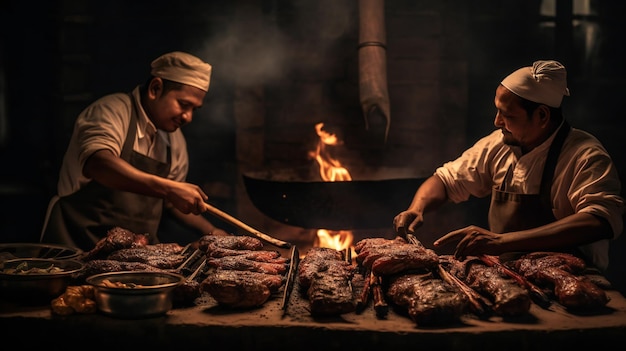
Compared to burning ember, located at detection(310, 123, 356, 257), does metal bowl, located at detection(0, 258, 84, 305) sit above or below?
below

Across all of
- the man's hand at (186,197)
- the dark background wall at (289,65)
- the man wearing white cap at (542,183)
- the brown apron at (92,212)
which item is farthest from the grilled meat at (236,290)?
the dark background wall at (289,65)

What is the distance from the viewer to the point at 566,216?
16.0 feet

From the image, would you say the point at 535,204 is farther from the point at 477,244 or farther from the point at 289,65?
the point at 289,65

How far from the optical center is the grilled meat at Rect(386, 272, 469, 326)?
11.0ft

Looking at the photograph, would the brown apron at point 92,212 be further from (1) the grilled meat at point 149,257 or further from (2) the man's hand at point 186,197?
(1) the grilled meat at point 149,257

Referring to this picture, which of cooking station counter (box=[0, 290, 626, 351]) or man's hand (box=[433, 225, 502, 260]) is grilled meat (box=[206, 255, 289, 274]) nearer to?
cooking station counter (box=[0, 290, 626, 351])

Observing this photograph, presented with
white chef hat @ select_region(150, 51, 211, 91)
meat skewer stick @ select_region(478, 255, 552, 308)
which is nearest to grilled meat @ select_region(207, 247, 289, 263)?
meat skewer stick @ select_region(478, 255, 552, 308)

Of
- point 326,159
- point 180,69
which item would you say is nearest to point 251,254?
point 180,69

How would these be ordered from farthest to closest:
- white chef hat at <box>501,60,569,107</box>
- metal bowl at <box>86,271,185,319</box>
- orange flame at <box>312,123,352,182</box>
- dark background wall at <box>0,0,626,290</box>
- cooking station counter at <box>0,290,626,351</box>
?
dark background wall at <box>0,0,626,290</box>, orange flame at <box>312,123,352,182</box>, white chef hat at <box>501,60,569,107</box>, metal bowl at <box>86,271,185,319</box>, cooking station counter at <box>0,290,626,351</box>

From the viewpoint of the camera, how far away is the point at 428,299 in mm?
3416

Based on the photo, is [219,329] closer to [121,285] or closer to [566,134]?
[121,285]

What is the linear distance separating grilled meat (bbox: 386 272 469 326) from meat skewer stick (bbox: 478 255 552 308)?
0.46 meters

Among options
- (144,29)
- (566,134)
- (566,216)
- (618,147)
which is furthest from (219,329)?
(618,147)

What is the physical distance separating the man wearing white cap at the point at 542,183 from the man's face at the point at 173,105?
91.7 inches
